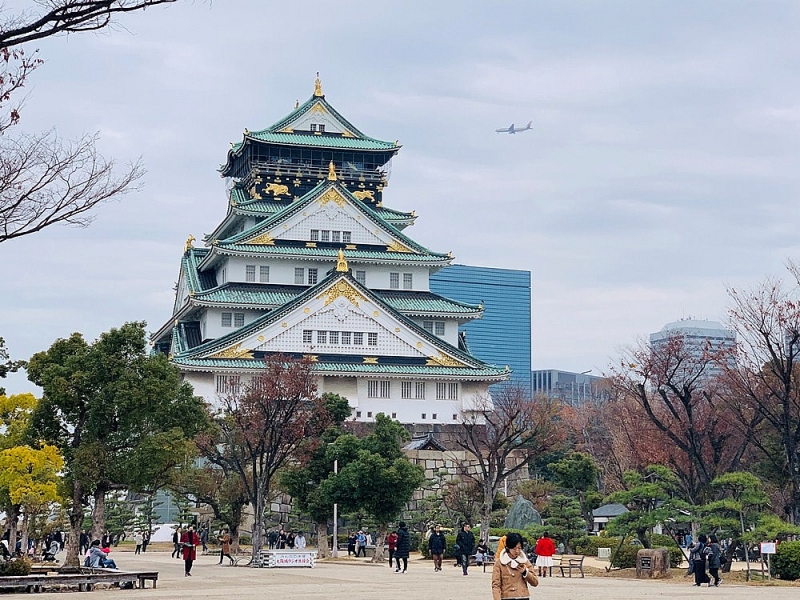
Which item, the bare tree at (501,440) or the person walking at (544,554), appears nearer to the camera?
the person walking at (544,554)

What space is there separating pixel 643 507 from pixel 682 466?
17553mm

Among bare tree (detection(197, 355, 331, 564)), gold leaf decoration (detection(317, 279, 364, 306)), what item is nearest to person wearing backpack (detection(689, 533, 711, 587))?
bare tree (detection(197, 355, 331, 564))

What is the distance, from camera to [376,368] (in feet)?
227

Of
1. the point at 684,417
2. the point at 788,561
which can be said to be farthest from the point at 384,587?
the point at 684,417

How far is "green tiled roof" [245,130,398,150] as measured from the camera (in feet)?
257

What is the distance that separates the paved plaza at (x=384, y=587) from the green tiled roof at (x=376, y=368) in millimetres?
28389

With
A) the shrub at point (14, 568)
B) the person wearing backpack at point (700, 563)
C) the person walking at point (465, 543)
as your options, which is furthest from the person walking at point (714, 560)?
the shrub at point (14, 568)

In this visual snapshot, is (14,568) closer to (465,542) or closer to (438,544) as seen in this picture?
(438,544)

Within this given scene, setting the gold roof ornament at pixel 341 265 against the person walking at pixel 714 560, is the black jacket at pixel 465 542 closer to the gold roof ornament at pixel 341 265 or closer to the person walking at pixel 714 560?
the person walking at pixel 714 560

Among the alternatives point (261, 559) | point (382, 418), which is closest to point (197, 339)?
point (382, 418)

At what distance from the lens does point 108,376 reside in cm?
3409

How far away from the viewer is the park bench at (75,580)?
26.4 m

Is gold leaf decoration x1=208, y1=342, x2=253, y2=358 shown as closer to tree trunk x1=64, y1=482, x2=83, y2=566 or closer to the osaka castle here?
the osaka castle

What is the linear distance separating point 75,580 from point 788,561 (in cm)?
1845
